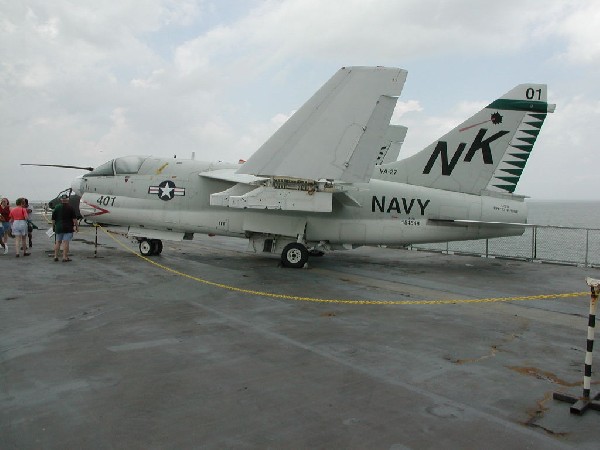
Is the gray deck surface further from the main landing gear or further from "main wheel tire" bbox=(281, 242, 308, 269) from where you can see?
the main landing gear

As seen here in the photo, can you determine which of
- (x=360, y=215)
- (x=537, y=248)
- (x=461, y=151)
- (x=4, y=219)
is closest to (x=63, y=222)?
(x=4, y=219)

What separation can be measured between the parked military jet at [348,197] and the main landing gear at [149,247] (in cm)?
3

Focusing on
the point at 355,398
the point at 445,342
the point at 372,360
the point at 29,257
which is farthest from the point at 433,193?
the point at 29,257

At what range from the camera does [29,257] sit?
14508 mm

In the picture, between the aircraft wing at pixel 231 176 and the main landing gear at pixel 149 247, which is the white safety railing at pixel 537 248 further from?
the main landing gear at pixel 149 247

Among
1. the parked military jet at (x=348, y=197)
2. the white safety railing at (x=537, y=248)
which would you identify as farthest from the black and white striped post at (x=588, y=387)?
the white safety railing at (x=537, y=248)

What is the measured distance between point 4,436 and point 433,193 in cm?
1282

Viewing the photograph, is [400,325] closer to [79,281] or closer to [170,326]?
[170,326]

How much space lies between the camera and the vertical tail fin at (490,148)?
14125 mm

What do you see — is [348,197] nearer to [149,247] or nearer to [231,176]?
[231,176]

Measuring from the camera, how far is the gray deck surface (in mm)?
3807

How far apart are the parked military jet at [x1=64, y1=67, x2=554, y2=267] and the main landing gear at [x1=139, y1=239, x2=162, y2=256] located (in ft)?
0.11

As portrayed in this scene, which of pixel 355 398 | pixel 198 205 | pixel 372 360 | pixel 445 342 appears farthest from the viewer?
pixel 198 205

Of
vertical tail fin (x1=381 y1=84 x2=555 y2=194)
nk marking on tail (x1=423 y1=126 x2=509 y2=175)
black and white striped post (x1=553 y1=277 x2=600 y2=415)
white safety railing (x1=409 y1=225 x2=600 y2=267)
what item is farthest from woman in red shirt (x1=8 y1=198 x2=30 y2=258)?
white safety railing (x1=409 y1=225 x2=600 y2=267)
